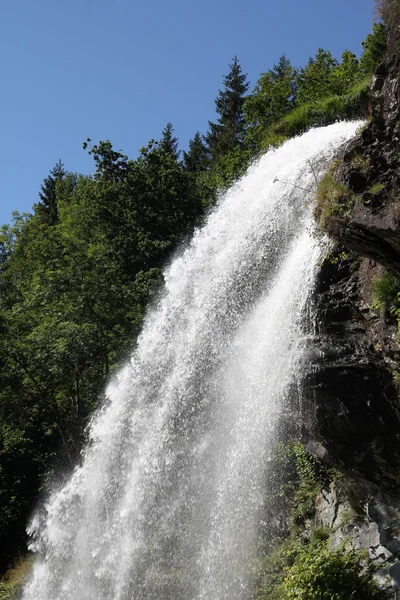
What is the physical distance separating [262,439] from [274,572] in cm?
292

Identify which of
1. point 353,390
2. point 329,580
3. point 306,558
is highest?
point 353,390

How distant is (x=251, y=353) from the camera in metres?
10.6

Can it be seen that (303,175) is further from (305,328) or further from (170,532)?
(170,532)

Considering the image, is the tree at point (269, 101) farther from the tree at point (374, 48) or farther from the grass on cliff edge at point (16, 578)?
the grass on cliff edge at point (16, 578)

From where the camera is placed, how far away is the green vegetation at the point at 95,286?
17.8 meters

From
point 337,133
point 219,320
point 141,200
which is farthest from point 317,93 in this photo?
point 219,320

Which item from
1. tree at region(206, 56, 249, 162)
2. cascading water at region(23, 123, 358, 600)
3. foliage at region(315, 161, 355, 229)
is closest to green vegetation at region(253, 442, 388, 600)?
cascading water at region(23, 123, 358, 600)

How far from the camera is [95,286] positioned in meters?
19.4

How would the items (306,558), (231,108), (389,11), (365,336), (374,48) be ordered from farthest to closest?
(231,108), (374,48), (306,558), (365,336), (389,11)

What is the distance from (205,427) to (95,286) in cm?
932

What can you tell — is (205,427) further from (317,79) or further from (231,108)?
(231,108)

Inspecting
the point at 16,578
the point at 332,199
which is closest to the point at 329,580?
the point at 332,199

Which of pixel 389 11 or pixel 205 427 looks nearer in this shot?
pixel 389 11

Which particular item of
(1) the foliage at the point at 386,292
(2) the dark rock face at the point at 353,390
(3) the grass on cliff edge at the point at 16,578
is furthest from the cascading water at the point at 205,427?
(1) the foliage at the point at 386,292
